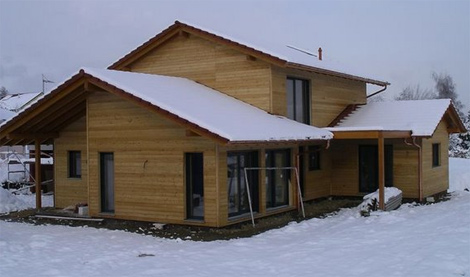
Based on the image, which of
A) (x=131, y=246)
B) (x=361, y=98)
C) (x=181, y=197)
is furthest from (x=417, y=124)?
(x=131, y=246)

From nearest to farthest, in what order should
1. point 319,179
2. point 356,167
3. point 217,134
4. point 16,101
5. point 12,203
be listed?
point 217,134 → point 12,203 → point 319,179 → point 356,167 → point 16,101

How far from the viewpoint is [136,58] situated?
18.5 metres

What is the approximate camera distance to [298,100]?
17312 mm

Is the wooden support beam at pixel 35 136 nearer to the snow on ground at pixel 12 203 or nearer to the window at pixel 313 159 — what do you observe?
the snow on ground at pixel 12 203

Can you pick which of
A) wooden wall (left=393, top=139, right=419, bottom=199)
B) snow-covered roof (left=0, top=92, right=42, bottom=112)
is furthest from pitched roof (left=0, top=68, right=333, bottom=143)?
snow-covered roof (left=0, top=92, right=42, bottom=112)

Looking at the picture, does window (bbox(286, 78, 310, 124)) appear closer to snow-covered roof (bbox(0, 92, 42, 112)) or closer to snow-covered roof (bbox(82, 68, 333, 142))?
snow-covered roof (bbox(82, 68, 333, 142))

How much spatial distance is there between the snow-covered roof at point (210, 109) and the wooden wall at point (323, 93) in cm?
80

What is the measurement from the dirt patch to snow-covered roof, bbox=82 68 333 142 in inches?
84.6

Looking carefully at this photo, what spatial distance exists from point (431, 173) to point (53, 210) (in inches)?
490

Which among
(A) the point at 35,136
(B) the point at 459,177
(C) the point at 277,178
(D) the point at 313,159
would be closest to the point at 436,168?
(D) the point at 313,159

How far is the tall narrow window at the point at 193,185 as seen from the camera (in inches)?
513

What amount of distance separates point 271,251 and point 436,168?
1095cm

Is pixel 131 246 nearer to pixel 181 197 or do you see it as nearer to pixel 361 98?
pixel 181 197

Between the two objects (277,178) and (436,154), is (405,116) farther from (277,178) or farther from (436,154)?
(277,178)
